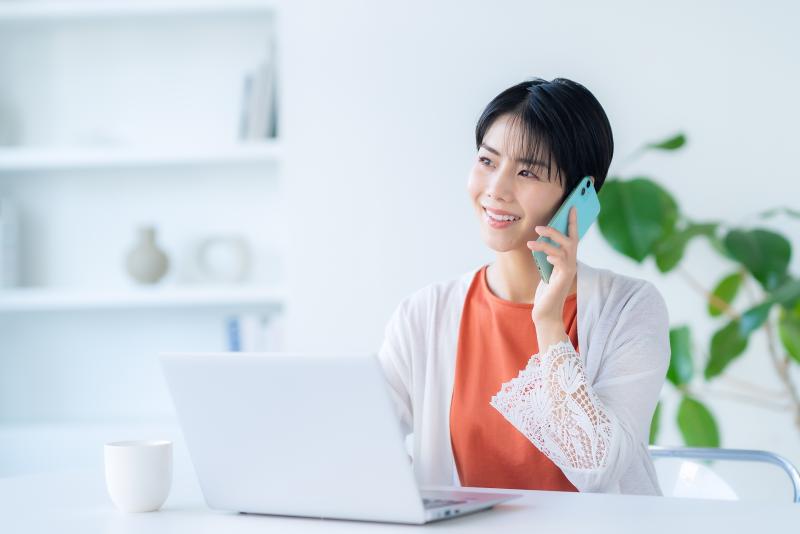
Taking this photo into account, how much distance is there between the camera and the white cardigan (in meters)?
1.55

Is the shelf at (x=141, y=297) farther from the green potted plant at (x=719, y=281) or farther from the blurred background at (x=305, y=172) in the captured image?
the green potted plant at (x=719, y=281)

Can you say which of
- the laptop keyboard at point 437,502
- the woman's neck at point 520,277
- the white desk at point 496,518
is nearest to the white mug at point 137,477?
the white desk at point 496,518

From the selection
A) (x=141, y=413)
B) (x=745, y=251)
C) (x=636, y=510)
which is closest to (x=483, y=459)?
(x=636, y=510)

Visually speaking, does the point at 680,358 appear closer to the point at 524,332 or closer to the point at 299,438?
the point at 524,332

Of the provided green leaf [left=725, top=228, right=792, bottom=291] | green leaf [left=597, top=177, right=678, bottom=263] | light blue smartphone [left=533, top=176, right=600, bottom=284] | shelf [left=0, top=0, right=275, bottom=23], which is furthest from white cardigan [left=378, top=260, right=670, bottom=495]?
shelf [left=0, top=0, right=275, bottom=23]

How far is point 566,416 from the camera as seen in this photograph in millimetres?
1542

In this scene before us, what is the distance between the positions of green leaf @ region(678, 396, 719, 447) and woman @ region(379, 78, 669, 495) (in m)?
1.20

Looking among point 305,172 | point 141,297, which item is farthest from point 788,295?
point 141,297

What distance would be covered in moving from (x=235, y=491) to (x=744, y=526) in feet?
2.03

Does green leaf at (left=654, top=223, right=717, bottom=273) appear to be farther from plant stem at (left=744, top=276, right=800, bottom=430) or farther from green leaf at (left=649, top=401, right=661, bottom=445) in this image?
green leaf at (left=649, top=401, right=661, bottom=445)

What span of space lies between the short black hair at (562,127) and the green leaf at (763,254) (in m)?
1.10

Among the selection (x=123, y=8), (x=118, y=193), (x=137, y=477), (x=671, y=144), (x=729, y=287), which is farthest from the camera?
(x=118, y=193)

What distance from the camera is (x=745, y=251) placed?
2760mm

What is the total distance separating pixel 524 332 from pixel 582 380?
33 centimetres
